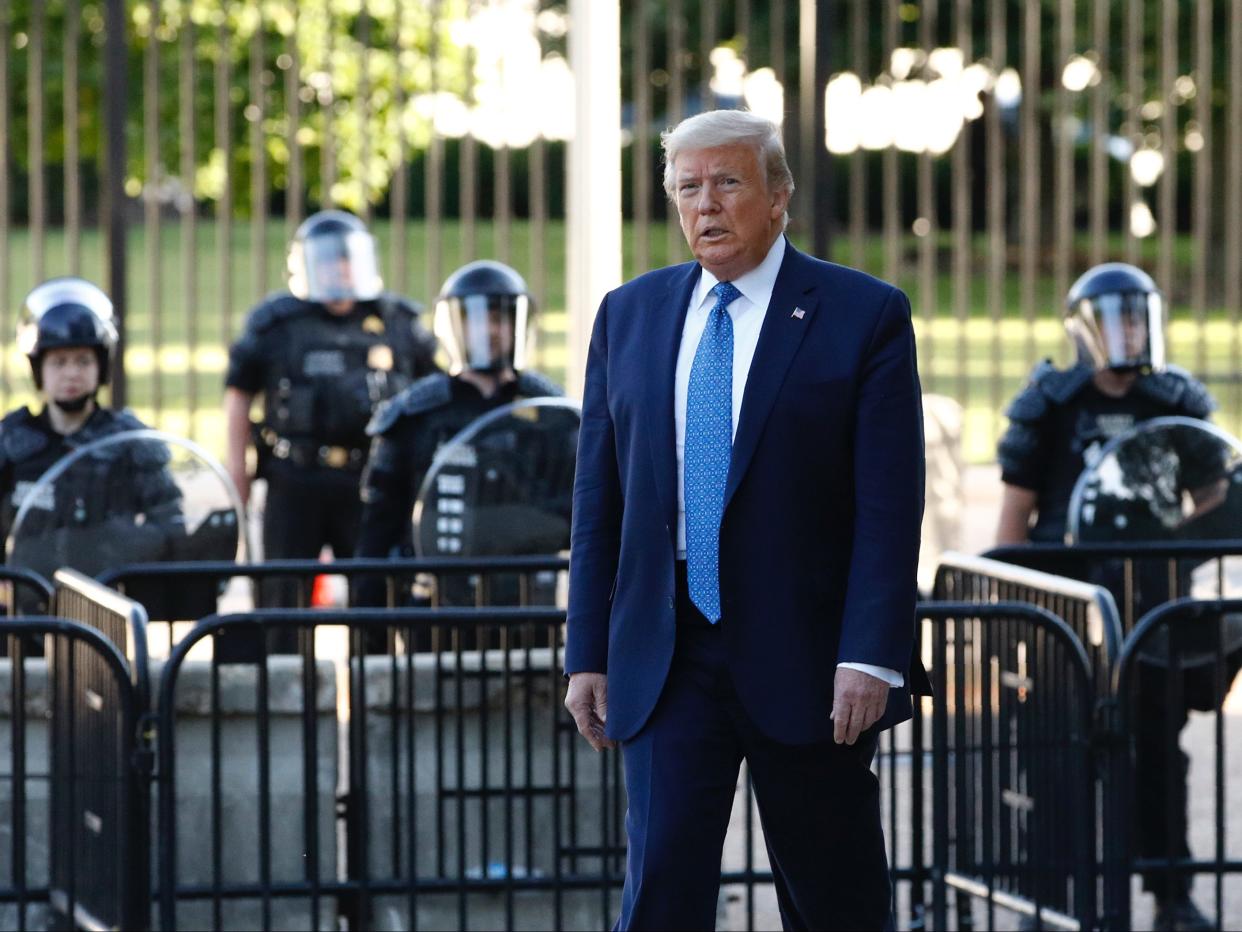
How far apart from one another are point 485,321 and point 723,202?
3.57 m

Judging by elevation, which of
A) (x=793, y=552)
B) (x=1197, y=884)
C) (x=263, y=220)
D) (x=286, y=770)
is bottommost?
(x=1197, y=884)

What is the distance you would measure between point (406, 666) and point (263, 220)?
7002 mm

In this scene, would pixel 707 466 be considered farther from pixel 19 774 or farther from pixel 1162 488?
pixel 1162 488

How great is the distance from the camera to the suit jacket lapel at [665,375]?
12.2ft

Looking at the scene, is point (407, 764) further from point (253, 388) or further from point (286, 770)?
point (253, 388)

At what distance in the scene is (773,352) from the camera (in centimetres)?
369

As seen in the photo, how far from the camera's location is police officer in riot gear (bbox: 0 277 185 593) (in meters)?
6.40

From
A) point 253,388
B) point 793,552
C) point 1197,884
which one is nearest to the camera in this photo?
point 793,552

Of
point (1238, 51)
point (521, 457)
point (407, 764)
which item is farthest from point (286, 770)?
point (1238, 51)

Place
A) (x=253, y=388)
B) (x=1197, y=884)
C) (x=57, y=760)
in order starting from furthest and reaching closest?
(x=253, y=388)
(x=1197, y=884)
(x=57, y=760)

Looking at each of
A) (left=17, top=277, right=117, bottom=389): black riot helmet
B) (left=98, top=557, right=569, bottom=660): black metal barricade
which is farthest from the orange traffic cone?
(left=98, top=557, right=569, bottom=660): black metal barricade

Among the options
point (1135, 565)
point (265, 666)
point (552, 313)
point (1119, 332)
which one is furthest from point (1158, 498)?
point (552, 313)

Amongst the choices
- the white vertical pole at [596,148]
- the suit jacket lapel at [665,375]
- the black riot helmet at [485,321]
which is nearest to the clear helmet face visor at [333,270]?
the white vertical pole at [596,148]

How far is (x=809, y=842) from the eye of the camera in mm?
3732
